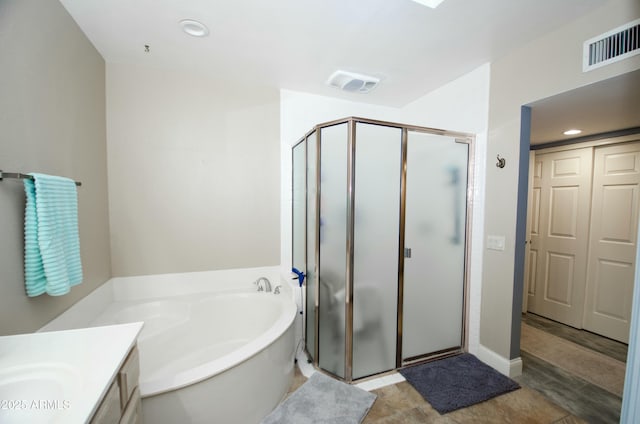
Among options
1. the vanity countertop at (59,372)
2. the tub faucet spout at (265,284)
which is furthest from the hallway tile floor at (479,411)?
the vanity countertop at (59,372)

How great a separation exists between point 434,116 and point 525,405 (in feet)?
8.22

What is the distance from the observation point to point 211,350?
216 cm

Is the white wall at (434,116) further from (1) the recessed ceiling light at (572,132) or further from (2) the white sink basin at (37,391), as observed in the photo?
(2) the white sink basin at (37,391)

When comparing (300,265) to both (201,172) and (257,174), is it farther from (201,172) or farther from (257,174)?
(201,172)

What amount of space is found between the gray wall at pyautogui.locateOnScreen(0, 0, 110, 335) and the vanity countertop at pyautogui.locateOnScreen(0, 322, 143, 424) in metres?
0.39

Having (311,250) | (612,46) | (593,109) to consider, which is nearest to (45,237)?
(311,250)

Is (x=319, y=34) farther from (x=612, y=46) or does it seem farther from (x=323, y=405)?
(x=323, y=405)

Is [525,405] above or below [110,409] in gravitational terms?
below

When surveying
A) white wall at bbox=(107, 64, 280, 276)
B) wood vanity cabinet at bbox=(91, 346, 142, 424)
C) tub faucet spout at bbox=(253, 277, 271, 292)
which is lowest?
tub faucet spout at bbox=(253, 277, 271, 292)

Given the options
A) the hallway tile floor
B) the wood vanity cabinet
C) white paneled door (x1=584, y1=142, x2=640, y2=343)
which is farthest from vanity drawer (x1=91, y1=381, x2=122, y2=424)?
white paneled door (x1=584, y1=142, x2=640, y2=343)

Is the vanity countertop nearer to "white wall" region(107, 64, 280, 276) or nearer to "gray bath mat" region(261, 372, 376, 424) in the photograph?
"gray bath mat" region(261, 372, 376, 424)

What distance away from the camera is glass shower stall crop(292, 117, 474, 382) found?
6.24ft

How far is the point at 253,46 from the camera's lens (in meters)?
1.89

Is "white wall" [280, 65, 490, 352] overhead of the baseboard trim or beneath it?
overhead
